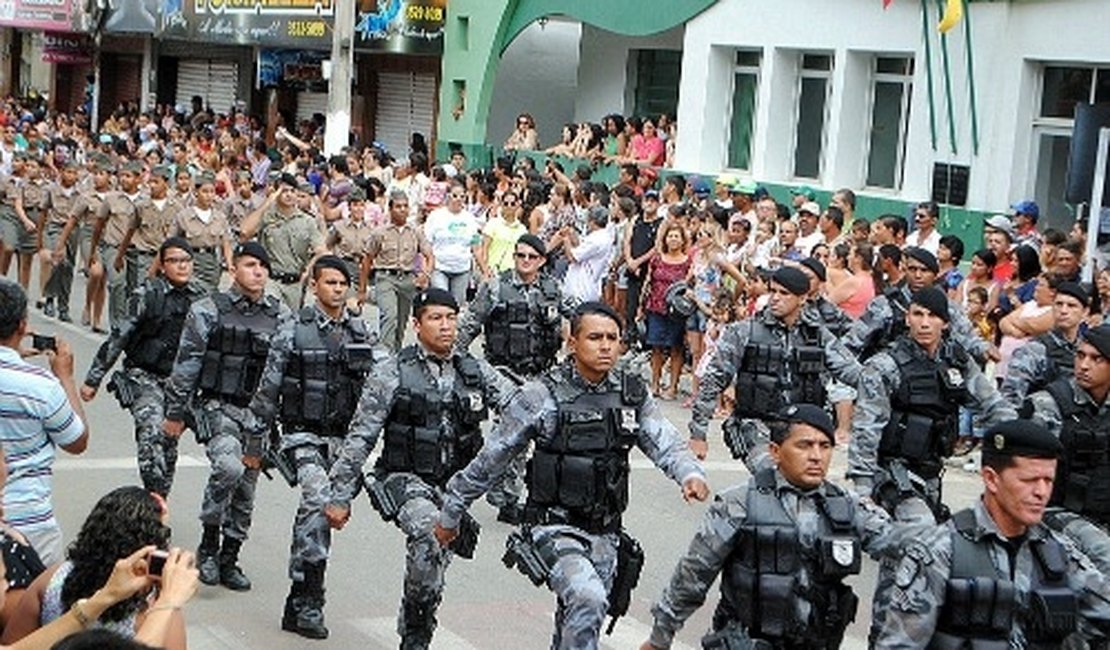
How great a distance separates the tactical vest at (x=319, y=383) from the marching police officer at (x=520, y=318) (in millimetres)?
2921

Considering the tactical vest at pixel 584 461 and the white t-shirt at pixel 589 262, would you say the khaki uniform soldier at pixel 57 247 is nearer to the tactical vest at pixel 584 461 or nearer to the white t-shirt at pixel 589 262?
the white t-shirt at pixel 589 262

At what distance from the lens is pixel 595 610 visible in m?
7.57

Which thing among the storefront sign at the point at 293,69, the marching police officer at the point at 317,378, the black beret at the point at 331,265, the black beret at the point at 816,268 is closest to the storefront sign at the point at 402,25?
the storefront sign at the point at 293,69

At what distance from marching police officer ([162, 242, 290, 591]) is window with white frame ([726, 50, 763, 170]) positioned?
14.3m

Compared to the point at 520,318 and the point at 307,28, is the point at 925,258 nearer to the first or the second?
the point at 520,318

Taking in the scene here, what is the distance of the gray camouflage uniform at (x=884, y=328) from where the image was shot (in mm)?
10312

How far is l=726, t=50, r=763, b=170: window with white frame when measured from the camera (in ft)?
79.3

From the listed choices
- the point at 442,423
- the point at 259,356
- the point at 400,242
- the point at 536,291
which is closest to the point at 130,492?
the point at 442,423

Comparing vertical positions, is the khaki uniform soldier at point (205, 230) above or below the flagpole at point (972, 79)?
below

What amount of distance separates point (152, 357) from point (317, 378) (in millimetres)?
1695

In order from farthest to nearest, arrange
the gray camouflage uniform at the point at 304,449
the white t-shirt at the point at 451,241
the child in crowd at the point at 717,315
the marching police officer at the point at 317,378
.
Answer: the white t-shirt at the point at 451,241 < the child in crowd at the point at 717,315 < the marching police officer at the point at 317,378 < the gray camouflage uniform at the point at 304,449

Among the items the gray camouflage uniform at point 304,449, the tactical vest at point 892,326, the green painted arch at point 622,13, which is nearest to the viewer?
the gray camouflage uniform at point 304,449

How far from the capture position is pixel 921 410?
9.55m

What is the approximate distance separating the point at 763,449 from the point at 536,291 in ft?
8.93
